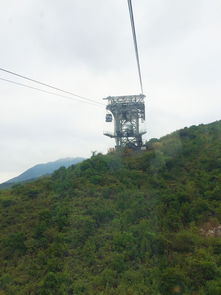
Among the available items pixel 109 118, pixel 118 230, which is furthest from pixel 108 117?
pixel 118 230

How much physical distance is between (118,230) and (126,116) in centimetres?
2001

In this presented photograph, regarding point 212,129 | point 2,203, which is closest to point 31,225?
point 2,203

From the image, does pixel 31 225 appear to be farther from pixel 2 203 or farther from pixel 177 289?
pixel 177 289

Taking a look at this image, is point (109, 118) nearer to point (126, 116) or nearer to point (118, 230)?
point (126, 116)

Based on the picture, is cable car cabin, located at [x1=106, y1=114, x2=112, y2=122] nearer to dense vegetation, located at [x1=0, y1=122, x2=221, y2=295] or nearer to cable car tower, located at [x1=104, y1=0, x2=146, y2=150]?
cable car tower, located at [x1=104, y1=0, x2=146, y2=150]

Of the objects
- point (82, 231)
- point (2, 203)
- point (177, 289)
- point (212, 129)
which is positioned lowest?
point (177, 289)

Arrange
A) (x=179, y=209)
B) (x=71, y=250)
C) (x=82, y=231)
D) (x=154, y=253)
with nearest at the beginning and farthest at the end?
(x=154, y=253), (x=71, y=250), (x=82, y=231), (x=179, y=209)

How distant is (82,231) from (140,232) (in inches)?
88.0

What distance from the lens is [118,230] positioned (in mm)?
10742

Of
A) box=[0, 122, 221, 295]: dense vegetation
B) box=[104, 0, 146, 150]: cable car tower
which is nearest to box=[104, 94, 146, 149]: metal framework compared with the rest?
box=[104, 0, 146, 150]: cable car tower

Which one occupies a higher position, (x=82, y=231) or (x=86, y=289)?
(x=82, y=231)

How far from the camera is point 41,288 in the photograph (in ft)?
27.5

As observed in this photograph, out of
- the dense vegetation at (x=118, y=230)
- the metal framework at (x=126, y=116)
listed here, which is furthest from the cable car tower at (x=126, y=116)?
the dense vegetation at (x=118, y=230)

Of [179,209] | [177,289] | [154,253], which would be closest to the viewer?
[177,289]
